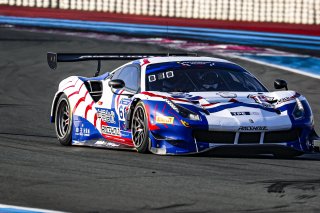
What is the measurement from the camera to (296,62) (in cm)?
2214

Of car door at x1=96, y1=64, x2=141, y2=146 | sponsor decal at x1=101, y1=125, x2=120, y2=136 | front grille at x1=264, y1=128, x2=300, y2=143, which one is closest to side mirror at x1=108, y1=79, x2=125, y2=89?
car door at x1=96, y1=64, x2=141, y2=146

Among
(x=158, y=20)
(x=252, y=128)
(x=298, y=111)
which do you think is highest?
(x=298, y=111)

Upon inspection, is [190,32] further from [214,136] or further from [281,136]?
[214,136]

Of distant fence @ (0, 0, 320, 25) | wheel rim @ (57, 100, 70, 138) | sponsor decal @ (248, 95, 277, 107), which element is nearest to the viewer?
sponsor decal @ (248, 95, 277, 107)

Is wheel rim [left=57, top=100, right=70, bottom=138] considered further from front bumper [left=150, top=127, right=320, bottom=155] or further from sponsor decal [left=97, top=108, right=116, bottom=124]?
front bumper [left=150, top=127, right=320, bottom=155]

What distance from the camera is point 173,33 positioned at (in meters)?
29.0

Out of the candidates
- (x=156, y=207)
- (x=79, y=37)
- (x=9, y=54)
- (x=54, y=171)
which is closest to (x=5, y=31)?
(x=79, y=37)

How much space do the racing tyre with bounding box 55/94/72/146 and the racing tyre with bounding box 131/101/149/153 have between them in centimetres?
187

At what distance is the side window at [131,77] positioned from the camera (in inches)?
477

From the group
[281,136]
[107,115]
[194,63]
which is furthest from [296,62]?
[281,136]

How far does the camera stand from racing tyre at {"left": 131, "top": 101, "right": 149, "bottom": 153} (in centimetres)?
1109

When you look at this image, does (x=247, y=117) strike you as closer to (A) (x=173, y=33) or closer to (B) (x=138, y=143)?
(B) (x=138, y=143)

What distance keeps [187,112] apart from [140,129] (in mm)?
759

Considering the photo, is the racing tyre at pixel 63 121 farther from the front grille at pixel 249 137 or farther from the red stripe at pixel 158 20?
the red stripe at pixel 158 20
